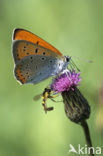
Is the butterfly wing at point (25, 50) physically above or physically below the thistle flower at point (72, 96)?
above

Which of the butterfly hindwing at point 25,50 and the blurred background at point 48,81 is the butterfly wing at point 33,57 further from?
the blurred background at point 48,81

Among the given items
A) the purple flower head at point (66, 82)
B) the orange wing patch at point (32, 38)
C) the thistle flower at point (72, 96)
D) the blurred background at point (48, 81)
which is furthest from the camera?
the blurred background at point (48, 81)

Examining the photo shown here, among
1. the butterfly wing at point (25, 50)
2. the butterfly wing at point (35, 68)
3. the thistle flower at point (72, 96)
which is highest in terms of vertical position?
the butterfly wing at point (25, 50)

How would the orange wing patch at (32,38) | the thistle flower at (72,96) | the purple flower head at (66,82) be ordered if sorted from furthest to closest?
the orange wing patch at (32,38) < the purple flower head at (66,82) < the thistle flower at (72,96)

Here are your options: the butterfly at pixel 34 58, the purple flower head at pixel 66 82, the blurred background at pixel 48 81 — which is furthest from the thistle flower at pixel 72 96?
the blurred background at pixel 48 81

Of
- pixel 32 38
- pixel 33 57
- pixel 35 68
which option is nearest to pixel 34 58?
pixel 33 57

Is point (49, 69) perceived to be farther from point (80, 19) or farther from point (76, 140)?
point (80, 19)

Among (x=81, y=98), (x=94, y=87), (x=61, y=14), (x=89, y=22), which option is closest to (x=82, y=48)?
(x=89, y=22)

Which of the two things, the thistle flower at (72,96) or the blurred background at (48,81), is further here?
the blurred background at (48,81)
